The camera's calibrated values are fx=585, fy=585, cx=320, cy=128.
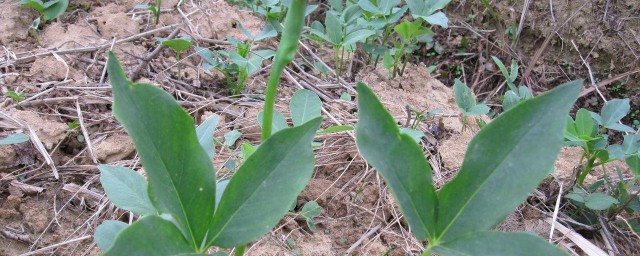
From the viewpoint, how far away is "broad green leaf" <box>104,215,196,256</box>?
2.19 feet

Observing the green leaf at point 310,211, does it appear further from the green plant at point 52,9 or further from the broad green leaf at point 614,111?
the green plant at point 52,9

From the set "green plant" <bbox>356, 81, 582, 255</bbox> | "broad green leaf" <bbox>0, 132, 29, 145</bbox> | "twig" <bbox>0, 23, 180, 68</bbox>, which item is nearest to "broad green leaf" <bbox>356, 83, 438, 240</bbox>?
"green plant" <bbox>356, 81, 582, 255</bbox>

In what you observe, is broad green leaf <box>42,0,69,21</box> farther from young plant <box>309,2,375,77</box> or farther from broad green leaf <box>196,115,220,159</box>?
broad green leaf <box>196,115,220,159</box>

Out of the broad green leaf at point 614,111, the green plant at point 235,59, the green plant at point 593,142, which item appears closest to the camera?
the green plant at point 593,142

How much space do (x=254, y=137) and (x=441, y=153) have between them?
58 cm

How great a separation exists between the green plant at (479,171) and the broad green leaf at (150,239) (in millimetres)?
266

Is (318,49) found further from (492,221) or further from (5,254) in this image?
(492,221)

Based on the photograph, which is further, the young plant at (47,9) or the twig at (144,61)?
the young plant at (47,9)

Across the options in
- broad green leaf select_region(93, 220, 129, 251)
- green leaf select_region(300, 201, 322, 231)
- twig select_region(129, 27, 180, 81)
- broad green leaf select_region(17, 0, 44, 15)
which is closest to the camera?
broad green leaf select_region(93, 220, 129, 251)

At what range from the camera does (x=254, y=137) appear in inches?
71.6

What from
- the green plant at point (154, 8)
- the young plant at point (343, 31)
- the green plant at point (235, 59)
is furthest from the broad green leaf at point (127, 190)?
the green plant at point (154, 8)

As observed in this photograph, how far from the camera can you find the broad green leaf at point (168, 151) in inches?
29.9

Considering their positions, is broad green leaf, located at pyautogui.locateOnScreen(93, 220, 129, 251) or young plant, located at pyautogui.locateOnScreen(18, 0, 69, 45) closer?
broad green leaf, located at pyautogui.locateOnScreen(93, 220, 129, 251)

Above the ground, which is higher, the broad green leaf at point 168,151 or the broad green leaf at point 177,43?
the broad green leaf at point 168,151
